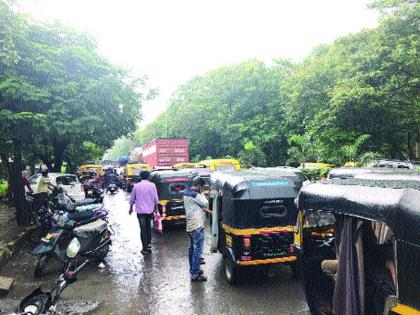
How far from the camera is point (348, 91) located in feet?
66.2

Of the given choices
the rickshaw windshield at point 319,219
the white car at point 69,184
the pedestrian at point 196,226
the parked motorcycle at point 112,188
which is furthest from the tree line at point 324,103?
the rickshaw windshield at point 319,219

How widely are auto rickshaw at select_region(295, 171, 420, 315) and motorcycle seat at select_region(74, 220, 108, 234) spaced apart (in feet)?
16.0

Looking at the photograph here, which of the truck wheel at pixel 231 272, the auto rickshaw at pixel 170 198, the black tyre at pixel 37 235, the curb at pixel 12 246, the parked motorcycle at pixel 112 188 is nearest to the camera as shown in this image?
the truck wheel at pixel 231 272

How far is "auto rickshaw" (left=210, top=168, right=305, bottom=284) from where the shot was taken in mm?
6699

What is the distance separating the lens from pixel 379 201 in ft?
9.73

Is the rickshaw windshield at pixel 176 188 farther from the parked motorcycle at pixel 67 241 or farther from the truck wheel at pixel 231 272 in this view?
the truck wheel at pixel 231 272

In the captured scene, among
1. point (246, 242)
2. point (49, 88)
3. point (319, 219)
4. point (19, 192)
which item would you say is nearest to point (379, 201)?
point (319, 219)

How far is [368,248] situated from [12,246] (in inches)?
363

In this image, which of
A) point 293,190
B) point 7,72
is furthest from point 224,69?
point 293,190

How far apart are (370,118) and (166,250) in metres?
15.9

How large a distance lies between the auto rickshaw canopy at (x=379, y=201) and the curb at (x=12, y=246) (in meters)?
7.67

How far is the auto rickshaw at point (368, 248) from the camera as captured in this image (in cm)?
266

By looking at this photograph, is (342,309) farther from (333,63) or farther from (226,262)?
(333,63)

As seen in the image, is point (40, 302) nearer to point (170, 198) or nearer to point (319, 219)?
point (319, 219)
